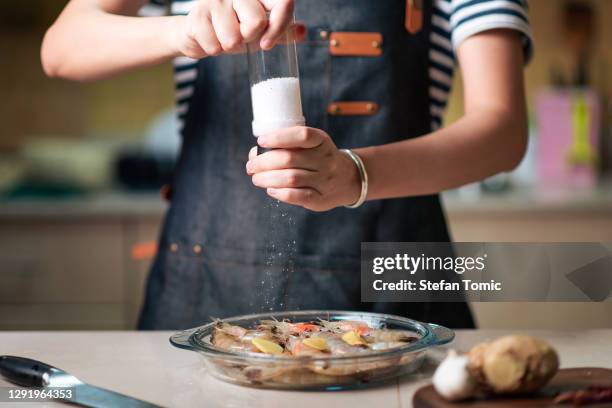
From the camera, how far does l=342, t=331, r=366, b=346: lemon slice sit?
678 millimetres

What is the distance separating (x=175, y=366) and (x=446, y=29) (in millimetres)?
684

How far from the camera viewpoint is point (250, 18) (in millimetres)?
752

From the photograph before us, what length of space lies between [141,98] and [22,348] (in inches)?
75.4

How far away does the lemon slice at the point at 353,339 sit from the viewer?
26.7 inches

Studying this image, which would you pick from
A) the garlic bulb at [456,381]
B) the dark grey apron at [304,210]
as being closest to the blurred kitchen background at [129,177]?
the dark grey apron at [304,210]

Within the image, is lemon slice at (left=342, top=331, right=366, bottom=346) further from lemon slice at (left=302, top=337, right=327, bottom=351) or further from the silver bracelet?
the silver bracelet

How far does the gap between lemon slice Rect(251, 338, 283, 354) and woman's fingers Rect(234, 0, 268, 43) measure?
0.28 metres

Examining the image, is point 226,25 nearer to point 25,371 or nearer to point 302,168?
point 302,168

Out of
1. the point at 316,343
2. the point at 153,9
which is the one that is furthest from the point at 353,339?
the point at 153,9

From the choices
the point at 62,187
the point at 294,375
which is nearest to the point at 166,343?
the point at 294,375

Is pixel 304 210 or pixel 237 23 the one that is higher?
pixel 237 23

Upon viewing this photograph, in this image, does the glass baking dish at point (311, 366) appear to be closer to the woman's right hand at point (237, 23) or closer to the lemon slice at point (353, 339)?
the lemon slice at point (353, 339)

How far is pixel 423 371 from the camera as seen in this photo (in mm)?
724

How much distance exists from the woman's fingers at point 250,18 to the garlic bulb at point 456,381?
35 centimetres
